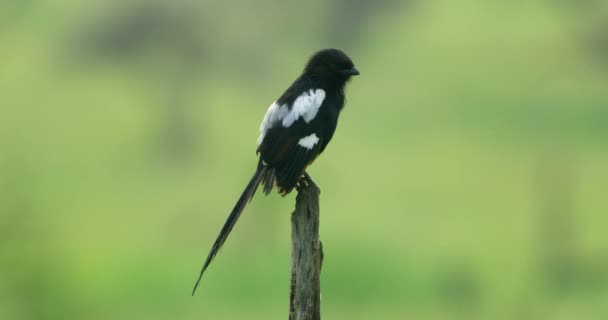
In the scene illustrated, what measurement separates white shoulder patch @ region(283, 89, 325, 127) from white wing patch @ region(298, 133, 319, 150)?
11 centimetres

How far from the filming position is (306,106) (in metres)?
4.57

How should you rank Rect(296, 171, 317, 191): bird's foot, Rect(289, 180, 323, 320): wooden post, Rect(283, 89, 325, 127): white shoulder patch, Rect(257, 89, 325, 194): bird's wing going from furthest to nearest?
1. Rect(283, 89, 325, 127): white shoulder patch
2. Rect(257, 89, 325, 194): bird's wing
3. Rect(296, 171, 317, 191): bird's foot
4. Rect(289, 180, 323, 320): wooden post

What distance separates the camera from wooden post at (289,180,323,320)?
3838mm

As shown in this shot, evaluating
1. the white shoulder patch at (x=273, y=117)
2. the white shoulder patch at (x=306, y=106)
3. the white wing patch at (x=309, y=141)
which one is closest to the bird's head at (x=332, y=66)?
the white shoulder patch at (x=306, y=106)

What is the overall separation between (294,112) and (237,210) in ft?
2.43

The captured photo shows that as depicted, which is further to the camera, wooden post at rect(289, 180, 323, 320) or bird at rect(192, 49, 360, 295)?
bird at rect(192, 49, 360, 295)

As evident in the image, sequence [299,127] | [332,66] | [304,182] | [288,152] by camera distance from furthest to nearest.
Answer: [332,66] < [299,127] < [288,152] < [304,182]

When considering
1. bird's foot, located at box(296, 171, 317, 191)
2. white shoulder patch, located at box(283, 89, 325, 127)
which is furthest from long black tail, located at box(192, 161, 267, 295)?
white shoulder patch, located at box(283, 89, 325, 127)

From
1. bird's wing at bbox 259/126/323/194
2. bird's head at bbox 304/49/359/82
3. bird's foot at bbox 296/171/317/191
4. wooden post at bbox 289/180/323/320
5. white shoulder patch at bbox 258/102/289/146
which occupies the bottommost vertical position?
wooden post at bbox 289/180/323/320

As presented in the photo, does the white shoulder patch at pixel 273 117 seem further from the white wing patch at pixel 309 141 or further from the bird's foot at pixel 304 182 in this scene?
the bird's foot at pixel 304 182

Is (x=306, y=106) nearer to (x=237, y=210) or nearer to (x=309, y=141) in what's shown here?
(x=309, y=141)

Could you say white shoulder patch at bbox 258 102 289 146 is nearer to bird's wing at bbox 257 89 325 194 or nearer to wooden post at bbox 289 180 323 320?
bird's wing at bbox 257 89 325 194

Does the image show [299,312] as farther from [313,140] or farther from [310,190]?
[313,140]

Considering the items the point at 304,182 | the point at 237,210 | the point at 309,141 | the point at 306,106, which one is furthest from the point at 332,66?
the point at 237,210
